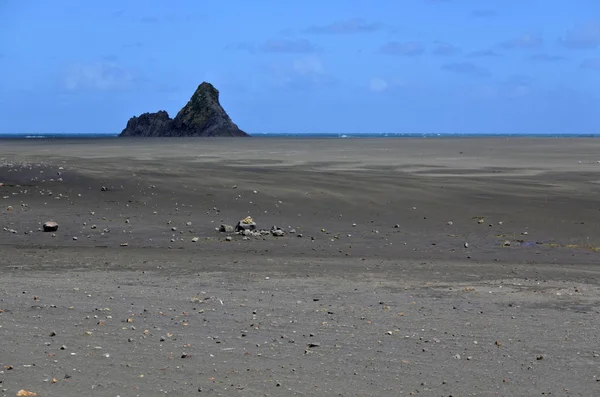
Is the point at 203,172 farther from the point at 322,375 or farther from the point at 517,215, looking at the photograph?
the point at 322,375

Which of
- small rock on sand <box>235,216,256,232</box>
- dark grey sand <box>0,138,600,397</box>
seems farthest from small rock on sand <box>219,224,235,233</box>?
dark grey sand <box>0,138,600,397</box>

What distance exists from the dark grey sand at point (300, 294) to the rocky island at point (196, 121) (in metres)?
144

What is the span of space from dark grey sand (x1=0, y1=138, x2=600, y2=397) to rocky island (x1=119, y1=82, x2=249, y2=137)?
14381cm

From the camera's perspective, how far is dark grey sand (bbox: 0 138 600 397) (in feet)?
22.2

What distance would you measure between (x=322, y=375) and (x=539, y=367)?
200 cm

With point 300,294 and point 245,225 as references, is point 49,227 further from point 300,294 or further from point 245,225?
point 300,294

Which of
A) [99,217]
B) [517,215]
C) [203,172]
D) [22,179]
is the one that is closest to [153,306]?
[99,217]

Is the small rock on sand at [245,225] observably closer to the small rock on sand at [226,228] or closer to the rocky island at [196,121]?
the small rock on sand at [226,228]

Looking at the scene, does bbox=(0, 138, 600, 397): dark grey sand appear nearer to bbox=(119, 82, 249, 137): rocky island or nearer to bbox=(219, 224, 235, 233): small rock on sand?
bbox=(219, 224, 235, 233): small rock on sand

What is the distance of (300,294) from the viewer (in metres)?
10.2

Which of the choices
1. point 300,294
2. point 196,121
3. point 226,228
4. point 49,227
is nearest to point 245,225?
point 226,228

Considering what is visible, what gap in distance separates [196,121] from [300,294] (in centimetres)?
16020

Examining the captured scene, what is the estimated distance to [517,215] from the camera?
63.6ft

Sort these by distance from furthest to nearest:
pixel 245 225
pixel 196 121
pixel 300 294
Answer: pixel 196 121
pixel 245 225
pixel 300 294
